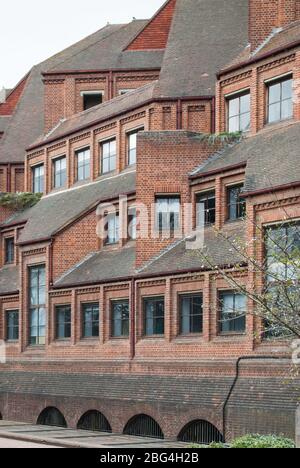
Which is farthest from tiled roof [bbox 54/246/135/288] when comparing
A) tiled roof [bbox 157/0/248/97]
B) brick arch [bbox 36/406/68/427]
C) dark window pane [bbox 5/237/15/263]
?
dark window pane [bbox 5/237/15/263]

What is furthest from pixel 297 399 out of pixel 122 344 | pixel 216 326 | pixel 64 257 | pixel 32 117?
pixel 32 117

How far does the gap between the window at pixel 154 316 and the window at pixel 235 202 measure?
3726mm

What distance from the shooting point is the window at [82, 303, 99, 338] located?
4566 centimetres

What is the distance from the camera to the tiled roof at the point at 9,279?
53.6 m

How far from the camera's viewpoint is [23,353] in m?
50.4

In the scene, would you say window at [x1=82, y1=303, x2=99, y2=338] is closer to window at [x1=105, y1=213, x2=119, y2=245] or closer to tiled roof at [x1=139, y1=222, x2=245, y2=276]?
window at [x1=105, y1=213, x2=119, y2=245]

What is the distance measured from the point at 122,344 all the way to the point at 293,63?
37.5 feet

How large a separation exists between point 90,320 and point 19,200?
1364 cm

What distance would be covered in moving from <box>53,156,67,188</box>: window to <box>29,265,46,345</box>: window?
5.89m

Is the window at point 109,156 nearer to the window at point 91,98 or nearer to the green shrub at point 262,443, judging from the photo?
the window at point 91,98

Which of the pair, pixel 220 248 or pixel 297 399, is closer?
pixel 297 399

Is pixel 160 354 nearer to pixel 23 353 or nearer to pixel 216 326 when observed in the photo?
pixel 216 326
